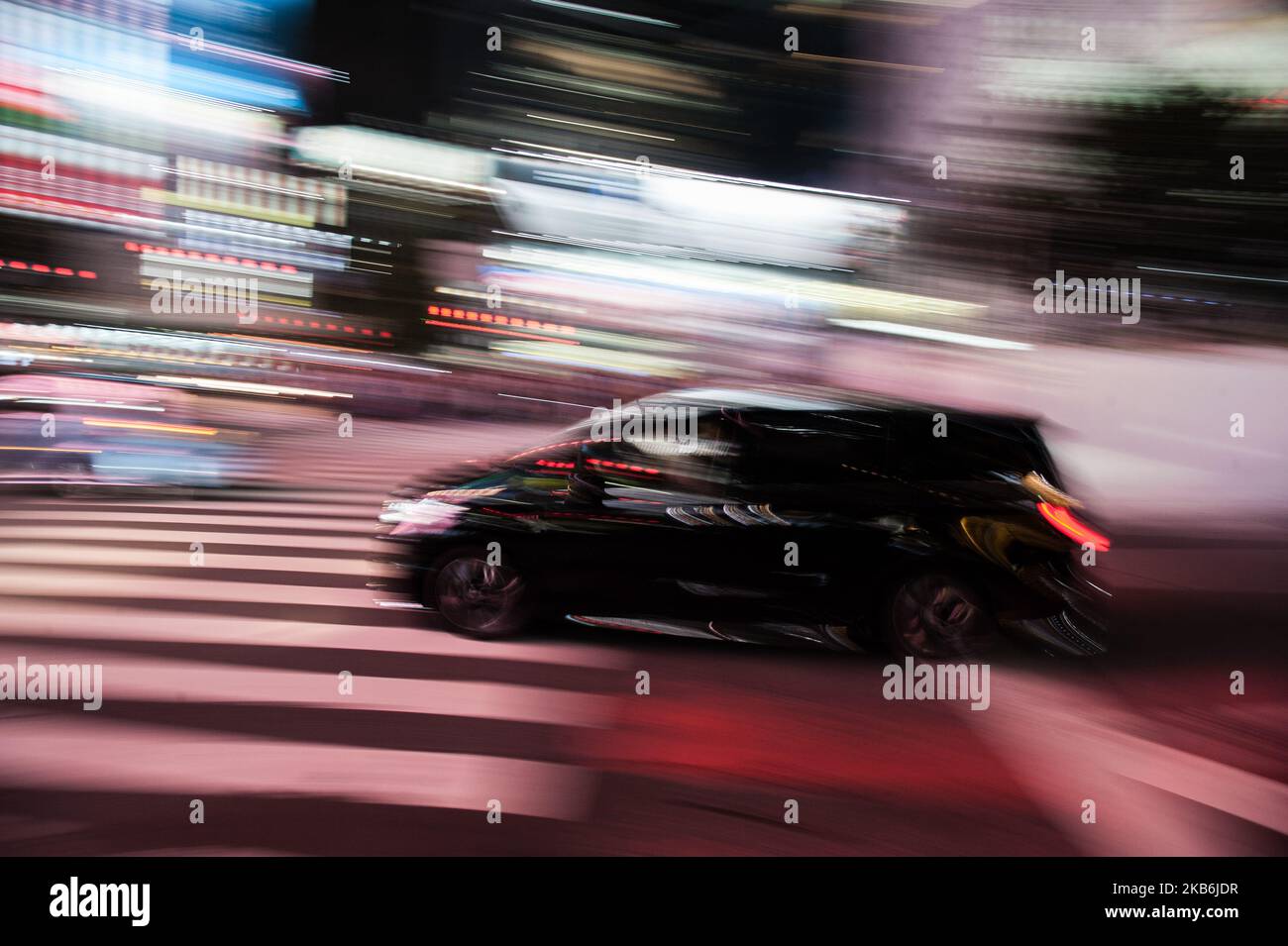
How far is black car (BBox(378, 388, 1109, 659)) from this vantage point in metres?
4.45

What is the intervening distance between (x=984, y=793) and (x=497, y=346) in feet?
19.8

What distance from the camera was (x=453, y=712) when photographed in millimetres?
3877

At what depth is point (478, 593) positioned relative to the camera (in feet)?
15.6

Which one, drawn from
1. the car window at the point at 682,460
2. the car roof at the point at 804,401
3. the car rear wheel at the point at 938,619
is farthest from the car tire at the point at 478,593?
the car rear wheel at the point at 938,619

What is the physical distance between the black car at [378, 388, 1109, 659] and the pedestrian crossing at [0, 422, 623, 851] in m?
0.56

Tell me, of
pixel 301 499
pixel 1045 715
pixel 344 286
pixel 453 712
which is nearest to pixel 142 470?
pixel 301 499

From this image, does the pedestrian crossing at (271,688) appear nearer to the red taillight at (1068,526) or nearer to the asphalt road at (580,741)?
the asphalt road at (580,741)

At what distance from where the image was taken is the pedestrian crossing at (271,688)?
3258mm

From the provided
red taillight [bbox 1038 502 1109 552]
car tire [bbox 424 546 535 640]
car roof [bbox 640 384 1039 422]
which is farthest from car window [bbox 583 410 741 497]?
red taillight [bbox 1038 502 1109 552]

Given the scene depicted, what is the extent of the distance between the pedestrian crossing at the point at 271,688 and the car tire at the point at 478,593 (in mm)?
129

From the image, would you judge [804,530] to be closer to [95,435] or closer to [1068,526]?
[1068,526]

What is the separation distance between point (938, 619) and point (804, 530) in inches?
36.0

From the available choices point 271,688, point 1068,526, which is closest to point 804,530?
point 1068,526
